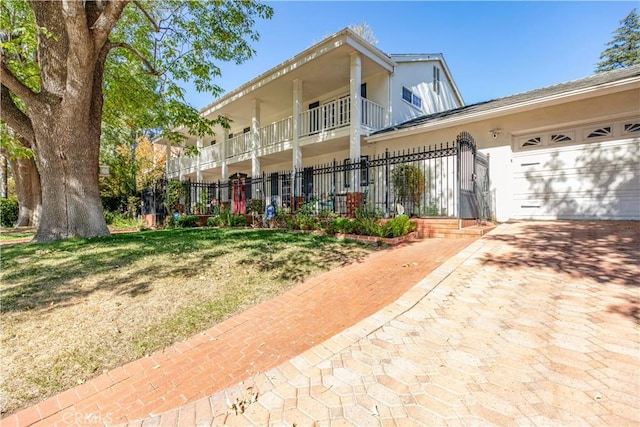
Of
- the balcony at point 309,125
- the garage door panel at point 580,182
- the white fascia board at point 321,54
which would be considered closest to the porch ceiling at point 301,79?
the white fascia board at point 321,54

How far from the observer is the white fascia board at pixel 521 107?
22.1 feet

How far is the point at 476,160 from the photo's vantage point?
8.15 m

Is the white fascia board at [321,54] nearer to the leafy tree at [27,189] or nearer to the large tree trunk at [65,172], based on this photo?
the large tree trunk at [65,172]

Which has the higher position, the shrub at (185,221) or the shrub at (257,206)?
the shrub at (257,206)

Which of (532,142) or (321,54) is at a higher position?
(321,54)

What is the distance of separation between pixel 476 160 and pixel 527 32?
6.16 meters

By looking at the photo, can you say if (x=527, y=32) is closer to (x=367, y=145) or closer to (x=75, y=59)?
(x=367, y=145)

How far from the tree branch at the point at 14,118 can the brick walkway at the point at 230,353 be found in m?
8.29

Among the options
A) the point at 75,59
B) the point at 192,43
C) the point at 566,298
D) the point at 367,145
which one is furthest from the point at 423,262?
the point at 192,43

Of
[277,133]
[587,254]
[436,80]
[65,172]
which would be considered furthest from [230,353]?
[436,80]

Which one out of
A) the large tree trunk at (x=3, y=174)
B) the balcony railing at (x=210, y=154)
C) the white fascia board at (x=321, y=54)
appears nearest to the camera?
the white fascia board at (x=321, y=54)

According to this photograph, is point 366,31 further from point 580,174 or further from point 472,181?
point 580,174

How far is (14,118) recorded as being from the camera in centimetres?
718

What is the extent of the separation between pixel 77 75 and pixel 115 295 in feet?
19.6
